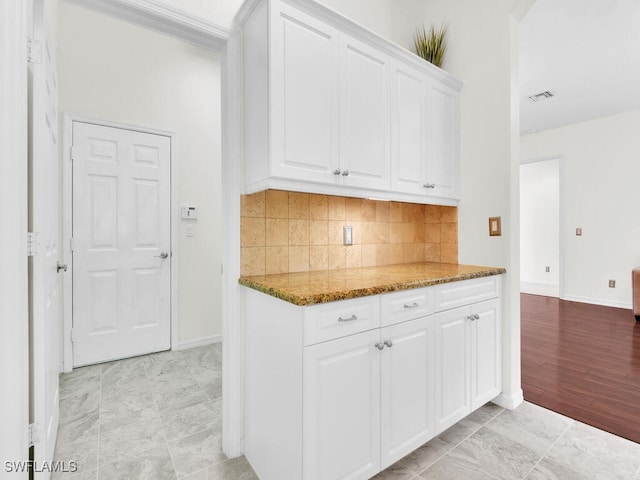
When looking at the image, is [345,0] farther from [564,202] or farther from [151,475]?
[564,202]

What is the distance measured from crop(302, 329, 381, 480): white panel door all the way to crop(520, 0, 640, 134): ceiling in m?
3.09

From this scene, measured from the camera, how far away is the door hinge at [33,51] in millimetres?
1216

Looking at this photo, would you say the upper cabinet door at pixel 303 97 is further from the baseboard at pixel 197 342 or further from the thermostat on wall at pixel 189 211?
the baseboard at pixel 197 342

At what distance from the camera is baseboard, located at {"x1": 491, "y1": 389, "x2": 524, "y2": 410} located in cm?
212

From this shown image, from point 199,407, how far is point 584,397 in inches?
105

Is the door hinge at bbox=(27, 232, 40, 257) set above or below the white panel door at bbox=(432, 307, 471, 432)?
above

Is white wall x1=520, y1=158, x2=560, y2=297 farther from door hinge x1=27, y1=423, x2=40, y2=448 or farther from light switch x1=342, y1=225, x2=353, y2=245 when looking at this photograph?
door hinge x1=27, y1=423, x2=40, y2=448

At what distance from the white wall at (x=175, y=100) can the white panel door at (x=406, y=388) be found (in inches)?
97.3

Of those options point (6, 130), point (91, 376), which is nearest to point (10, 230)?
point (6, 130)

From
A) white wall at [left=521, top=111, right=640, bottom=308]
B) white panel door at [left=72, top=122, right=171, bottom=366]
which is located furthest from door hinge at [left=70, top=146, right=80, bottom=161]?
white wall at [left=521, top=111, right=640, bottom=308]

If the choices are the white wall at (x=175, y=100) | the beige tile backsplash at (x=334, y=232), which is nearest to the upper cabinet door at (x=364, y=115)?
the beige tile backsplash at (x=334, y=232)

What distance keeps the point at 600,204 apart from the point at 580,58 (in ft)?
8.44

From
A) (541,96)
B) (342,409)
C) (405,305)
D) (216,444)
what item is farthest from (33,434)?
(541,96)

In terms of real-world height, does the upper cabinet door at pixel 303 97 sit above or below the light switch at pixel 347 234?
above
